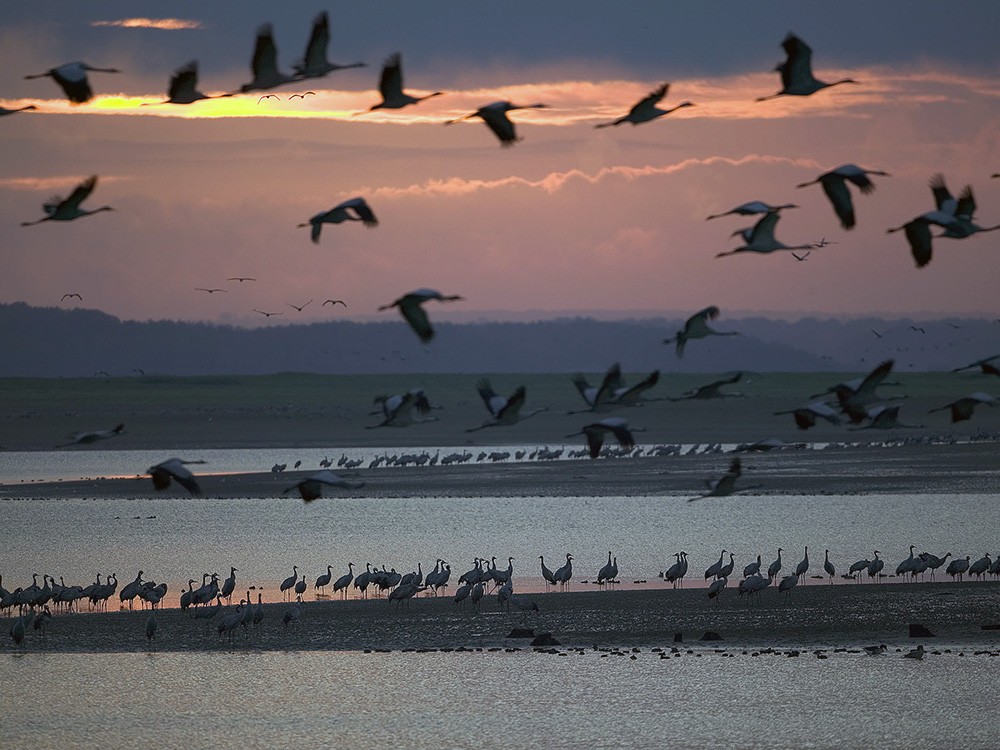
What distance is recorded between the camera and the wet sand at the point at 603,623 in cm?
2002

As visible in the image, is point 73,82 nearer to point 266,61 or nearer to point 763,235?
point 266,61

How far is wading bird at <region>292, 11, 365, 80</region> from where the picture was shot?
11.6 m

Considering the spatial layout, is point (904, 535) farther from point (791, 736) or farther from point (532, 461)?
point (532, 461)

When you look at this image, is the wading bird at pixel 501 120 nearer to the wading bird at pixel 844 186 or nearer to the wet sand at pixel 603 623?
the wading bird at pixel 844 186

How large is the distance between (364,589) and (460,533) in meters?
9.10

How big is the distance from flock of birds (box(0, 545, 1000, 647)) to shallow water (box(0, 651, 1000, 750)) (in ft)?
6.29

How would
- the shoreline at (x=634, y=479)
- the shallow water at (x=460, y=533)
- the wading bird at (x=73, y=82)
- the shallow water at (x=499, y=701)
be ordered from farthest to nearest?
the shoreline at (x=634, y=479), the shallow water at (x=460, y=533), the shallow water at (x=499, y=701), the wading bird at (x=73, y=82)

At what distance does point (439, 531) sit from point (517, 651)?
535 inches

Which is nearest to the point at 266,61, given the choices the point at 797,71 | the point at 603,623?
the point at 797,71

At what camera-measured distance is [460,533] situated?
3262 cm

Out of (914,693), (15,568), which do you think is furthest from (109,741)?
(15,568)

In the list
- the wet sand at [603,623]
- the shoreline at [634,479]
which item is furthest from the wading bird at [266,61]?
the shoreline at [634,479]

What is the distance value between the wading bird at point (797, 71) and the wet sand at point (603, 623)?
9120 millimetres

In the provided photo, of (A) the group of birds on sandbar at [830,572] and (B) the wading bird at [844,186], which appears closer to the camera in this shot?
(B) the wading bird at [844,186]
